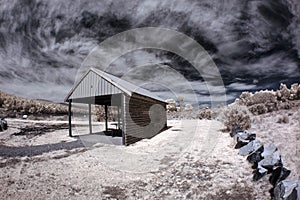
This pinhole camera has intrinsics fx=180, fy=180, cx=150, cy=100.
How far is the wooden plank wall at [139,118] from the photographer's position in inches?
370

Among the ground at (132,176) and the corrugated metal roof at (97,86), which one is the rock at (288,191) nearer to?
the ground at (132,176)

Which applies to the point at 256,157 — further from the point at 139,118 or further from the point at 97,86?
the point at 97,86

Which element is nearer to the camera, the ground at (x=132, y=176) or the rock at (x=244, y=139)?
the ground at (x=132, y=176)

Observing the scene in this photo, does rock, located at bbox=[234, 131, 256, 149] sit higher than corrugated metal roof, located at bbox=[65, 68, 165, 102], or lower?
lower

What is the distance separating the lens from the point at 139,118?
1112 cm

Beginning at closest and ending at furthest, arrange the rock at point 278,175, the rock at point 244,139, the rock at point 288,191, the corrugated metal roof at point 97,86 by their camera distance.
A: the rock at point 288,191
the rock at point 278,175
the rock at point 244,139
the corrugated metal roof at point 97,86

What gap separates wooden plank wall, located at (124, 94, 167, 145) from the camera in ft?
30.8

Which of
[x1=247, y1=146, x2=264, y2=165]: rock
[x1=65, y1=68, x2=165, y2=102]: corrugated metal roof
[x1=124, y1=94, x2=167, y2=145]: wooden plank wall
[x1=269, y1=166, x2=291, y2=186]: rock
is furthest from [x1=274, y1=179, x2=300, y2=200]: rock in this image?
A: [x1=65, y1=68, x2=165, y2=102]: corrugated metal roof

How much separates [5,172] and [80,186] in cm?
258

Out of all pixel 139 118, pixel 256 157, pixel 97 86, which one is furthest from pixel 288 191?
pixel 97 86

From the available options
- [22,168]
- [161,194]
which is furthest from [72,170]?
[161,194]

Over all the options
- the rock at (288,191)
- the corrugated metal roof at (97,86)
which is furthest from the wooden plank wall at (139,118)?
the rock at (288,191)

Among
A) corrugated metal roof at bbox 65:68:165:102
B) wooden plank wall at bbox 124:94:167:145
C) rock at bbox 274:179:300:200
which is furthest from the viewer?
corrugated metal roof at bbox 65:68:165:102

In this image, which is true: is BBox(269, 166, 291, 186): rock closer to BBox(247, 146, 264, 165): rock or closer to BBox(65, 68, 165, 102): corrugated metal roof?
BBox(247, 146, 264, 165): rock
